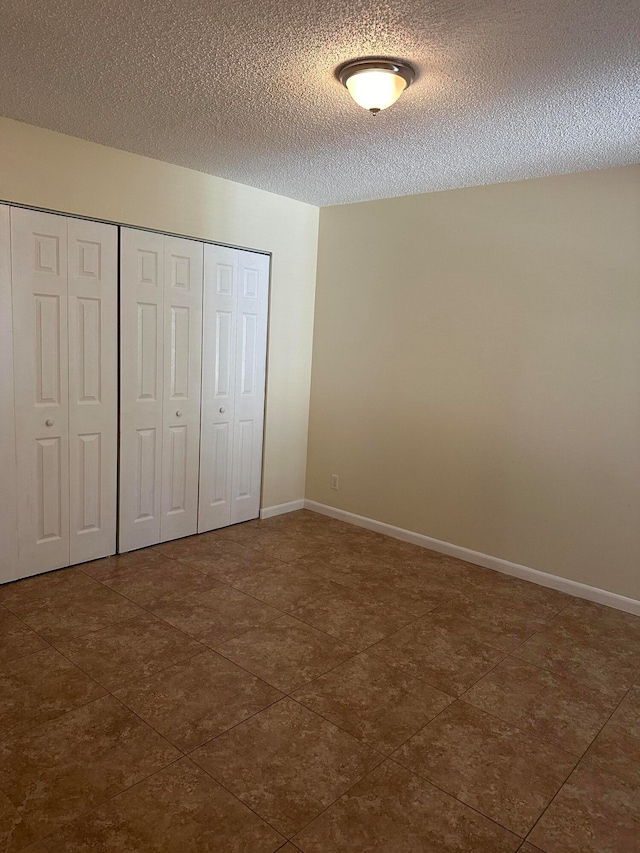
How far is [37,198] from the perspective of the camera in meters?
3.33

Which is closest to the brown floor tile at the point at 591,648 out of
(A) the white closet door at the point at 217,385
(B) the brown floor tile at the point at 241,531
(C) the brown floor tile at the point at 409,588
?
(C) the brown floor tile at the point at 409,588

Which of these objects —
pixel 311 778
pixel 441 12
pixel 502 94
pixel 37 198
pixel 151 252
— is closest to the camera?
pixel 441 12

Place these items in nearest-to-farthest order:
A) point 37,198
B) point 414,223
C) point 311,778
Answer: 1. point 311,778
2. point 37,198
3. point 414,223

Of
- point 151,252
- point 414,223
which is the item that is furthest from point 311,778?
point 414,223

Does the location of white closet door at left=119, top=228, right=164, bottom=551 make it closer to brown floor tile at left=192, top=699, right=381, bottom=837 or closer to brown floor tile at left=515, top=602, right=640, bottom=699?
brown floor tile at left=192, top=699, right=381, bottom=837

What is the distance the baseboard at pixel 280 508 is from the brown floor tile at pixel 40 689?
91.5 inches

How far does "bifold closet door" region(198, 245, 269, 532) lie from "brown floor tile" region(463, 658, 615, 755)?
2.44 meters

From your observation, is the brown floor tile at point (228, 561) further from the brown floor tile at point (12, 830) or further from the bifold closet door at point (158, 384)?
the brown floor tile at point (12, 830)

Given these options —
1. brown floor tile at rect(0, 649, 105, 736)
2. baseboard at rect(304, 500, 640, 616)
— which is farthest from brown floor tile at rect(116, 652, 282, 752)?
baseboard at rect(304, 500, 640, 616)

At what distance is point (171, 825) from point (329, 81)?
273 cm

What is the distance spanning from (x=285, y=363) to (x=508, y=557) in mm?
2237

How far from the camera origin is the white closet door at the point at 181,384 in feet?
13.3

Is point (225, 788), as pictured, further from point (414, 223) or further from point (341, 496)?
point (414, 223)

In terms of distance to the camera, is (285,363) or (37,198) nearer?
(37,198)
